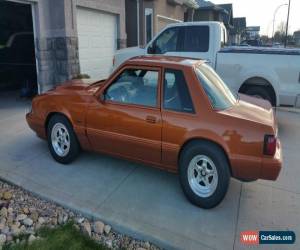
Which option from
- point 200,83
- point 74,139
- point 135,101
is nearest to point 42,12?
point 74,139

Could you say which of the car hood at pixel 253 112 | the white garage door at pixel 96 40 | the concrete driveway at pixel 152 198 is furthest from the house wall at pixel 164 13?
the car hood at pixel 253 112

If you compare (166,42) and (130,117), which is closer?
(130,117)

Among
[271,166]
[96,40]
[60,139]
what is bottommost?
[60,139]

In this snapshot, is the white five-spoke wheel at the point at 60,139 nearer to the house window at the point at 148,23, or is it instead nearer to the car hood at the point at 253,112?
the car hood at the point at 253,112

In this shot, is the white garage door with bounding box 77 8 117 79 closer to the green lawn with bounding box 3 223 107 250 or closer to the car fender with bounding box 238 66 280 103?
the car fender with bounding box 238 66 280 103

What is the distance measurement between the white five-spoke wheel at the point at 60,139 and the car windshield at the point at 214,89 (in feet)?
7.24

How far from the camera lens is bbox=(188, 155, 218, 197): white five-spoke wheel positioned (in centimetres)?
354

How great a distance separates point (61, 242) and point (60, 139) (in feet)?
6.49

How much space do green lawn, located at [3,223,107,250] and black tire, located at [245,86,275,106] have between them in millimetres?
5537

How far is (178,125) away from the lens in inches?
141

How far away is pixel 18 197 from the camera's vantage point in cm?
386

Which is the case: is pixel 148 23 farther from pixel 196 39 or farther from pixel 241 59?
pixel 241 59

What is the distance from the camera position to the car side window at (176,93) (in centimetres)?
361

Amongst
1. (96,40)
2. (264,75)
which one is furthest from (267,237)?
(96,40)
